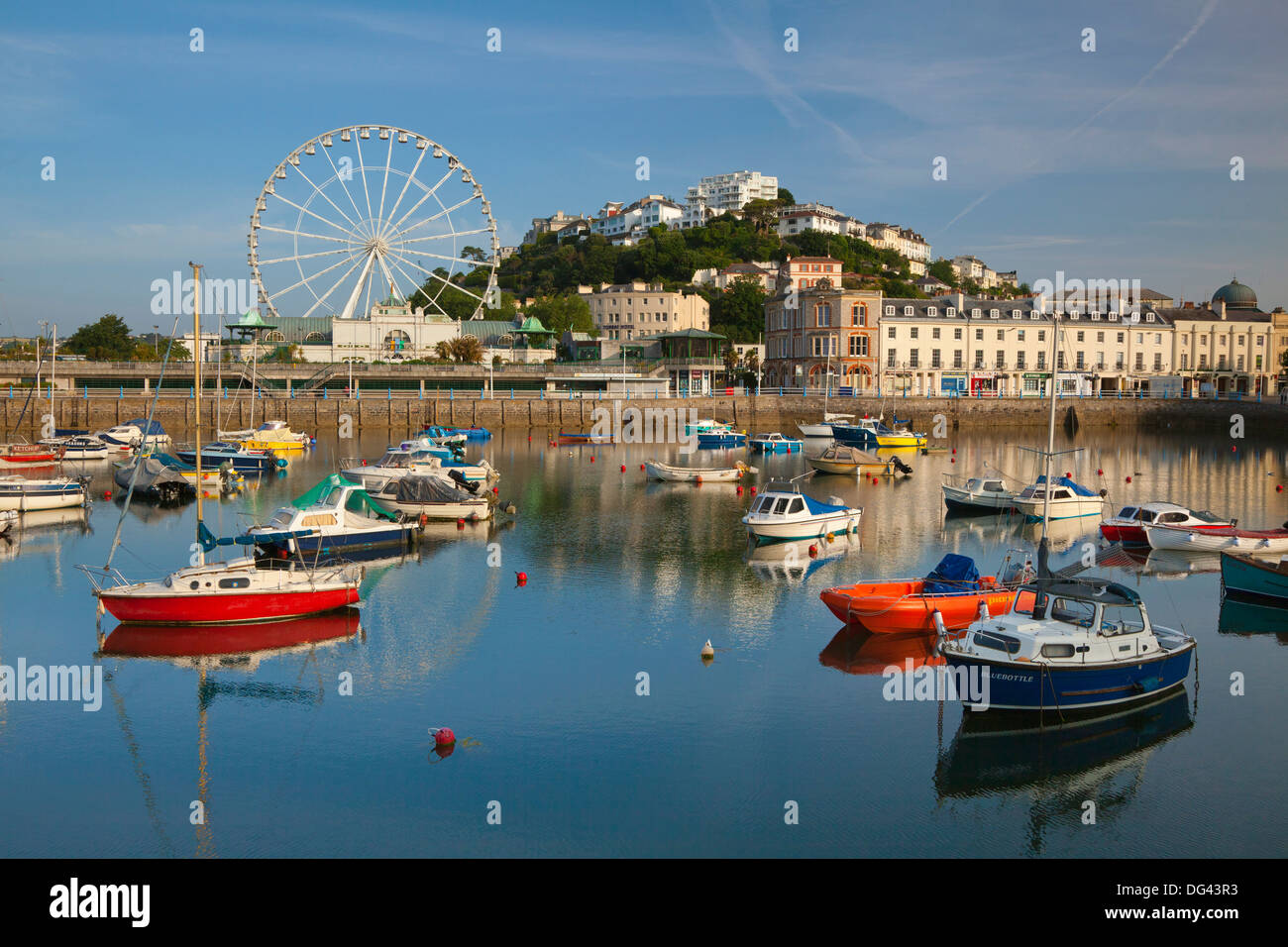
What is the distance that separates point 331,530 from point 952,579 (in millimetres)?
17261

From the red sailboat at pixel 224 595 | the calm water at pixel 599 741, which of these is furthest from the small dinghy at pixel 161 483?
the red sailboat at pixel 224 595

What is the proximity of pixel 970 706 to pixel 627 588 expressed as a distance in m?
11.4

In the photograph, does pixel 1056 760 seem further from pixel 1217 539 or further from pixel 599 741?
pixel 1217 539

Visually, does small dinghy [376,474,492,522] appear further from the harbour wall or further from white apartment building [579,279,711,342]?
white apartment building [579,279,711,342]

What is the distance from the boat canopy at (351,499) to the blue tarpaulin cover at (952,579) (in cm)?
1724

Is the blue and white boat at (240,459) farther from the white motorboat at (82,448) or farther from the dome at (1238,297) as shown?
the dome at (1238,297)

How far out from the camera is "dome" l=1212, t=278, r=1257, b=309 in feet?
359

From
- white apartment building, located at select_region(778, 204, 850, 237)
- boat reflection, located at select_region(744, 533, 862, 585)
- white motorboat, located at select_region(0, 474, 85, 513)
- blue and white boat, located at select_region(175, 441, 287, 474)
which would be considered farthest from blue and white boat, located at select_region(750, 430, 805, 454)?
white apartment building, located at select_region(778, 204, 850, 237)

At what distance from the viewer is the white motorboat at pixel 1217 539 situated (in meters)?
30.5

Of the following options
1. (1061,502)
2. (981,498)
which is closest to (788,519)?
(981,498)

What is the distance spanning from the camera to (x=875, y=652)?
21375 mm

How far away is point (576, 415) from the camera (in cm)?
8694

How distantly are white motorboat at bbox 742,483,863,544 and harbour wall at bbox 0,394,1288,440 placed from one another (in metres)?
51.4
